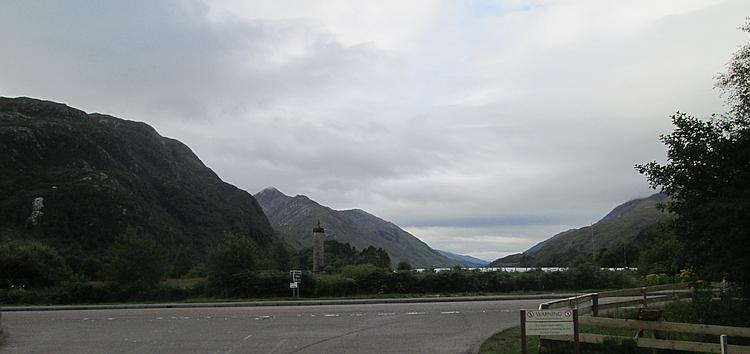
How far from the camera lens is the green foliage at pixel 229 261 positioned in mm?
37094

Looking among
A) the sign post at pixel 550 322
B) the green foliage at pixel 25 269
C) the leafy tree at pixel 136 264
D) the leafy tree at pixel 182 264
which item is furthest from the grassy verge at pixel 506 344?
the leafy tree at pixel 182 264

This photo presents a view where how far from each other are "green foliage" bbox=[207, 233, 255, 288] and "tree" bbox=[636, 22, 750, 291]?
27.0 m

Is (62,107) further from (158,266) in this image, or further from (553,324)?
(553,324)

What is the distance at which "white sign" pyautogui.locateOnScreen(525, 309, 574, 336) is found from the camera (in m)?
10.6

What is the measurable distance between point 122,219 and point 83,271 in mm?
55657

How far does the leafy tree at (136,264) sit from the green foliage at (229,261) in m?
2.91

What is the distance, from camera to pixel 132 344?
16453mm

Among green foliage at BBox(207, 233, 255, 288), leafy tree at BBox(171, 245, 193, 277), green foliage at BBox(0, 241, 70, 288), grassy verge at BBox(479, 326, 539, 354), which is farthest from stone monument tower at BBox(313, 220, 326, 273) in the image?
grassy verge at BBox(479, 326, 539, 354)

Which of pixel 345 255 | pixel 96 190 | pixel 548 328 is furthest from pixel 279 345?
pixel 96 190

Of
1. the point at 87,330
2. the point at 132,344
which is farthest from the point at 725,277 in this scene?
the point at 87,330

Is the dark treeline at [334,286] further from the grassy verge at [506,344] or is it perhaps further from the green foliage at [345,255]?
the green foliage at [345,255]

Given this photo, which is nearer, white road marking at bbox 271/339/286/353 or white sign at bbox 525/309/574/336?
white sign at bbox 525/309/574/336

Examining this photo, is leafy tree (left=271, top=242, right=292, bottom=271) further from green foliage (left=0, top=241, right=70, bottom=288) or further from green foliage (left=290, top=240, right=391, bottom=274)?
green foliage (left=0, top=241, right=70, bottom=288)

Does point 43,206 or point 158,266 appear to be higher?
point 43,206
